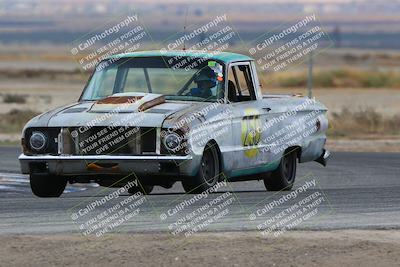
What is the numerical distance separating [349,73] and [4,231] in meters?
63.3

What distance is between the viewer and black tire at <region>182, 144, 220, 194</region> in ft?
42.4

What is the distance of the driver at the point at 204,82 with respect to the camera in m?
13.8

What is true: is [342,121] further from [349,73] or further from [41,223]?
[349,73]

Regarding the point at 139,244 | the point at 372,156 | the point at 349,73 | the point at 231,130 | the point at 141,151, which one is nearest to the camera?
the point at 139,244

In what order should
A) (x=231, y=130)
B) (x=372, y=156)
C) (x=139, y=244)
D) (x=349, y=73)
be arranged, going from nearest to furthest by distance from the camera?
1. (x=139, y=244)
2. (x=231, y=130)
3. (x=372, y=156)
4. (x=349, y=73)

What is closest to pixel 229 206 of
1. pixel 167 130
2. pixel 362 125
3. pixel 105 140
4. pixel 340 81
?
pixel 167 130

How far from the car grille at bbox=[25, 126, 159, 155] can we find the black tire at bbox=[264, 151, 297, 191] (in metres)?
2.82

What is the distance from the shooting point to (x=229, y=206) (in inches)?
490

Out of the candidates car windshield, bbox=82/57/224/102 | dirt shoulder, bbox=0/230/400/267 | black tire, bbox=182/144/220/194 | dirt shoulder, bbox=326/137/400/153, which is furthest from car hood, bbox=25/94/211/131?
dirt shoulder, bbox=326/137/400/153

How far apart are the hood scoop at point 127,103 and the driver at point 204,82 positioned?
0.64 meters

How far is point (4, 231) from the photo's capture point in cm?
1062

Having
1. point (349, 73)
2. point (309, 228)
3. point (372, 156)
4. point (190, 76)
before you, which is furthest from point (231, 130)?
point (349, 73)

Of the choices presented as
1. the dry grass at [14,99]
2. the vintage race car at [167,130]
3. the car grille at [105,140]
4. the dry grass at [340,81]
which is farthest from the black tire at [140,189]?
the dry grass at [340,81]

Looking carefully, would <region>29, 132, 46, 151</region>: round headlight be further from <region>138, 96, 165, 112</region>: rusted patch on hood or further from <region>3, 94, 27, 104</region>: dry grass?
<region>3, 94, 27, 104</region>: dry grass
